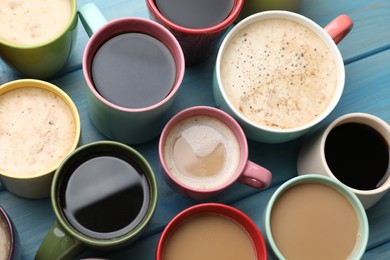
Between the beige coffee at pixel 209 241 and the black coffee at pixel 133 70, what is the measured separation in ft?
0.66

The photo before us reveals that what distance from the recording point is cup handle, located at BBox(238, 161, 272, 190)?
3.20 feet

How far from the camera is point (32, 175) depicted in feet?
3.09

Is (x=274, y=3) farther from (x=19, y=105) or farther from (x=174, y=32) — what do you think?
(x=19, y=105)

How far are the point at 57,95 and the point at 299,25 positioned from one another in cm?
42

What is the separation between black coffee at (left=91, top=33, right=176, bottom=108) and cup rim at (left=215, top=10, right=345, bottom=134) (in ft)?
0.29

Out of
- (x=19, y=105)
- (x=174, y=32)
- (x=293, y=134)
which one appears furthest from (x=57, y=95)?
(x=293, y=134)

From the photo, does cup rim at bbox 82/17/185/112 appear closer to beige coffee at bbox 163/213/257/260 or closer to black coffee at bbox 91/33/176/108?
black coffee at bbox 91/33/176/108

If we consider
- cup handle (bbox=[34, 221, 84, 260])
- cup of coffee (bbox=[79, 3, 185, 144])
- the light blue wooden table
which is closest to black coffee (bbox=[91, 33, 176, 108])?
cup of coffee (bbox=[79, 3, 185, 144])

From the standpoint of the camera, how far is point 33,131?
38.7 inches

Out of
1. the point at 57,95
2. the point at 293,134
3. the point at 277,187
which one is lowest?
the point at 277,187

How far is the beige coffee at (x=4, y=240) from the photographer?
896mm

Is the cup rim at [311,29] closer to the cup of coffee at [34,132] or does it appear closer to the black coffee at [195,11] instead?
the black coffee at [195,11]

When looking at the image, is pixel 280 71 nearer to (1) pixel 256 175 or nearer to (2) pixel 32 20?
Answer: (1) pixel 256 175

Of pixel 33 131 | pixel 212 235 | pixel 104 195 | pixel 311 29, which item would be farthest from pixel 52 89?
pixel 311 29
